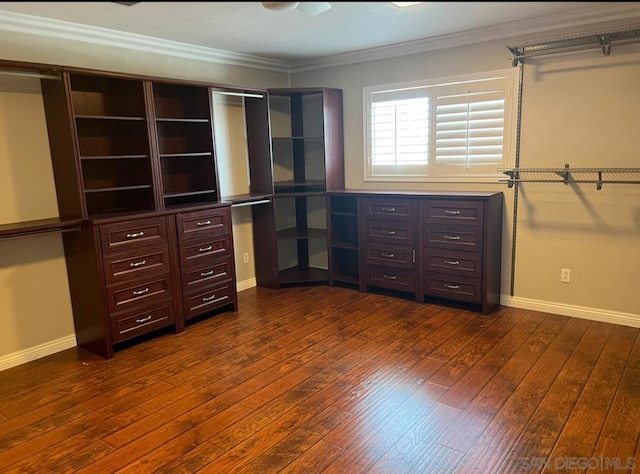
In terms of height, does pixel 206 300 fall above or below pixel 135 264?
below

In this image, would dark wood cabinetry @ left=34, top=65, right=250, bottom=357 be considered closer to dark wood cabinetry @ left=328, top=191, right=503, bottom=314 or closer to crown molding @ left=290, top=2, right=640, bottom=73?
dark wood cabinetry @ left=328, top=191, right=503, bottom=314

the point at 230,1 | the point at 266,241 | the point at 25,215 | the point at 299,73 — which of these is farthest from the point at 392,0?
the point at 299,73

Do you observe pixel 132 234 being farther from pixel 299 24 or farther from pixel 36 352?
pixel 299 24

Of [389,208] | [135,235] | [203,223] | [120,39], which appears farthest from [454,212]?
[120,39]

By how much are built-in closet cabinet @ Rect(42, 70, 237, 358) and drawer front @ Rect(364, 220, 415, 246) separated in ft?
4.24

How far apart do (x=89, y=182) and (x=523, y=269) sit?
3504 millimetres

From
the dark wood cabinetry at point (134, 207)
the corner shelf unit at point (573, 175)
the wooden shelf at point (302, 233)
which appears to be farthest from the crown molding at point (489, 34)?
the wooden shelf at point (302, 233)

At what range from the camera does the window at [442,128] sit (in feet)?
12.4

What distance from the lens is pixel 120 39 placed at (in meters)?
3.51

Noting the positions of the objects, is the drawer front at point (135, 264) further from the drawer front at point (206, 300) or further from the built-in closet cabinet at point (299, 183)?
the built-in closet cabinet at point (299, 183)

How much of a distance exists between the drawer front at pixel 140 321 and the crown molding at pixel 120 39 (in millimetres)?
1997

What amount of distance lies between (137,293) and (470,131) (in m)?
2.98

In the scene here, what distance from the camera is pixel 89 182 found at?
3398 mm

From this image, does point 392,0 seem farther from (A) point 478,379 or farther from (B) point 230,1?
(A) point 478,379
